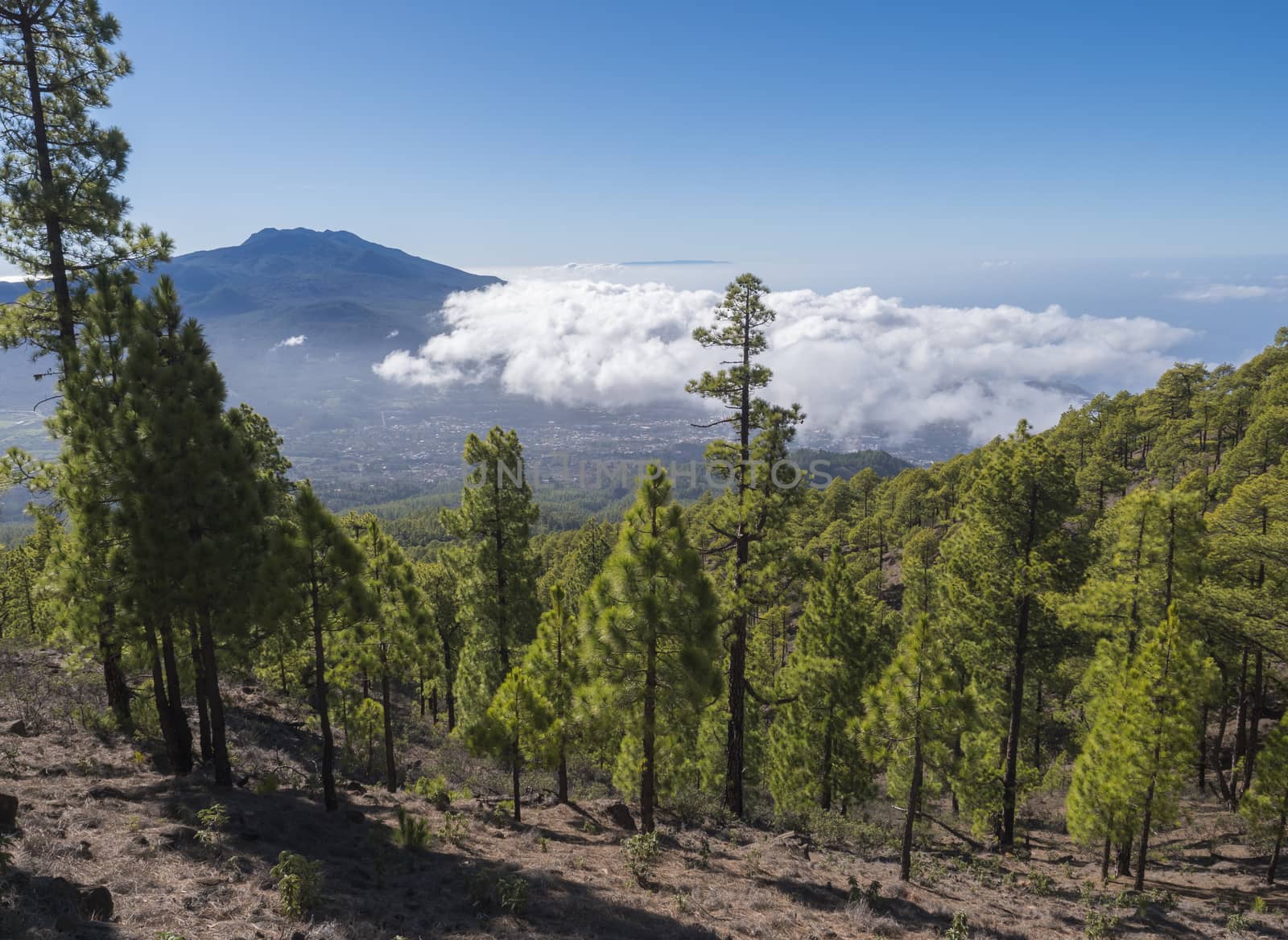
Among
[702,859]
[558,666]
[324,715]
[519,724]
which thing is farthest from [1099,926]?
[324,715]

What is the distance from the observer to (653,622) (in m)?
13.9

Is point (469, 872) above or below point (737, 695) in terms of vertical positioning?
below

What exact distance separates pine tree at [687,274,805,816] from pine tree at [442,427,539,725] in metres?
9.17

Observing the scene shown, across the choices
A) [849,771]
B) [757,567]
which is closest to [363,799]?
[757,567]

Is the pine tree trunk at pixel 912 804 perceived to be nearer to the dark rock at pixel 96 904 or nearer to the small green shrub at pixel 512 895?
the small green shrub at pixel 512 895

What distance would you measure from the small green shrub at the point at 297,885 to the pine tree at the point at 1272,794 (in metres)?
22.4

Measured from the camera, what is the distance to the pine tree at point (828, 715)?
2219cm

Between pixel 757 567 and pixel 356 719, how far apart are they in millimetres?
14480

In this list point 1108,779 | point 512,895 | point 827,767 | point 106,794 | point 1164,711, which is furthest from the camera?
point 827,767

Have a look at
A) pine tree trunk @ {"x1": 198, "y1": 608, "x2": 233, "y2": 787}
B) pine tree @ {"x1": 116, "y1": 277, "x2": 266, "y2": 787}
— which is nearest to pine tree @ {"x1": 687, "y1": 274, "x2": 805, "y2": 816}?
pine tree @ {"x1": 116, "y1": 277, "x2": 266, "y2": 787}

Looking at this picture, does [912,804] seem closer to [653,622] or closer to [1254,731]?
[653,622]

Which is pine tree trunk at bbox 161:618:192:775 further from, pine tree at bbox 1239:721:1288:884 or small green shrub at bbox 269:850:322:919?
pine tree at bbox 1239:721:1288:884

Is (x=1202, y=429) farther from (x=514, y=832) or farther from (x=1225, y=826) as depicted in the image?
(x=514, y=832)

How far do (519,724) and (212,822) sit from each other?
23.8ft
